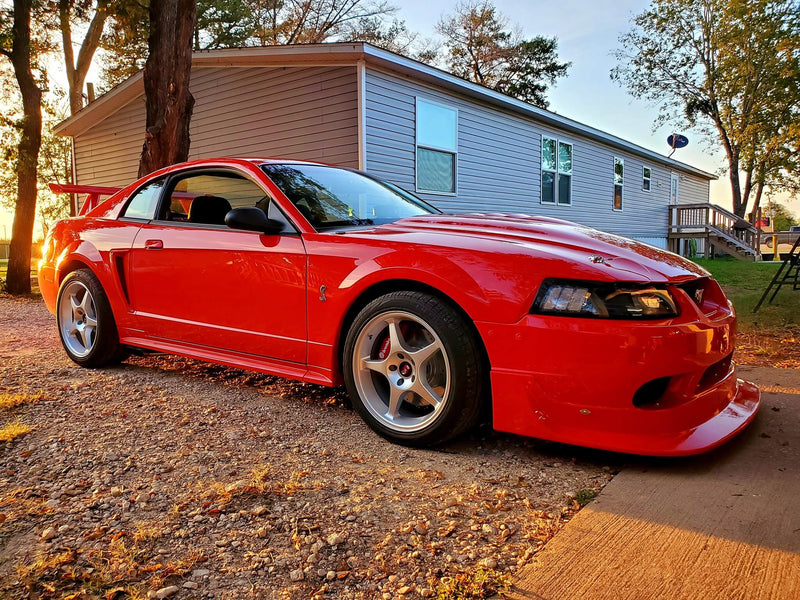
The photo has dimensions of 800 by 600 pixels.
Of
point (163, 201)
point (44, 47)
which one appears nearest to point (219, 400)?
point (163, 201)

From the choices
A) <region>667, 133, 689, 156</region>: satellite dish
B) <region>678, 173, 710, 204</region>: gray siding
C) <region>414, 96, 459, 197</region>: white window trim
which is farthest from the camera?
<region>667, 133, 689, 156</region>: satellite dish

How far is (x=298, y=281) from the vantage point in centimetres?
305

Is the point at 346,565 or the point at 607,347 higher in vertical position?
the point at 607,347

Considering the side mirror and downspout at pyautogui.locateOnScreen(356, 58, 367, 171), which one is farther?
downspout at pyautogui.locateOnScreen(356, 58, 367, 171)

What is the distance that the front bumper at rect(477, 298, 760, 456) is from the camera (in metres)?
2.22

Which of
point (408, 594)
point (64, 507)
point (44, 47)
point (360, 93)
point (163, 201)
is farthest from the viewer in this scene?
point (44, 47)

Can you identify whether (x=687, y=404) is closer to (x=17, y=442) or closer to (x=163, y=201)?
(x=17, y=442)

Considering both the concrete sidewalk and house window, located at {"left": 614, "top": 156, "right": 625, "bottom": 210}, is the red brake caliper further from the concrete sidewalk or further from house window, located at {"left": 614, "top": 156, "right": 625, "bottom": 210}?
house window, located at {"left": 614, "top": 156, "right": 625, "bottom": 210}

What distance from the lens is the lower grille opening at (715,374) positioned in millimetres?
2457

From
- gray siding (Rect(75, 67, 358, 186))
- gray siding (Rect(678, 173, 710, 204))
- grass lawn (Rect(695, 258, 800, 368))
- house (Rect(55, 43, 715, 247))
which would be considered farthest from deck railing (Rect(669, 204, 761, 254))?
gray siding (Rect(75, 67, 358, 186))

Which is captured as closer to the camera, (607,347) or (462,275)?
(607,347)

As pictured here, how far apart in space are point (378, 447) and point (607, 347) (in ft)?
3.84

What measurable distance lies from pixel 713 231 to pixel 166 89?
2076 centimetres

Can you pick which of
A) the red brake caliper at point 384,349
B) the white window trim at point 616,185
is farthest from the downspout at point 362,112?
the white window trim at point 616,185
